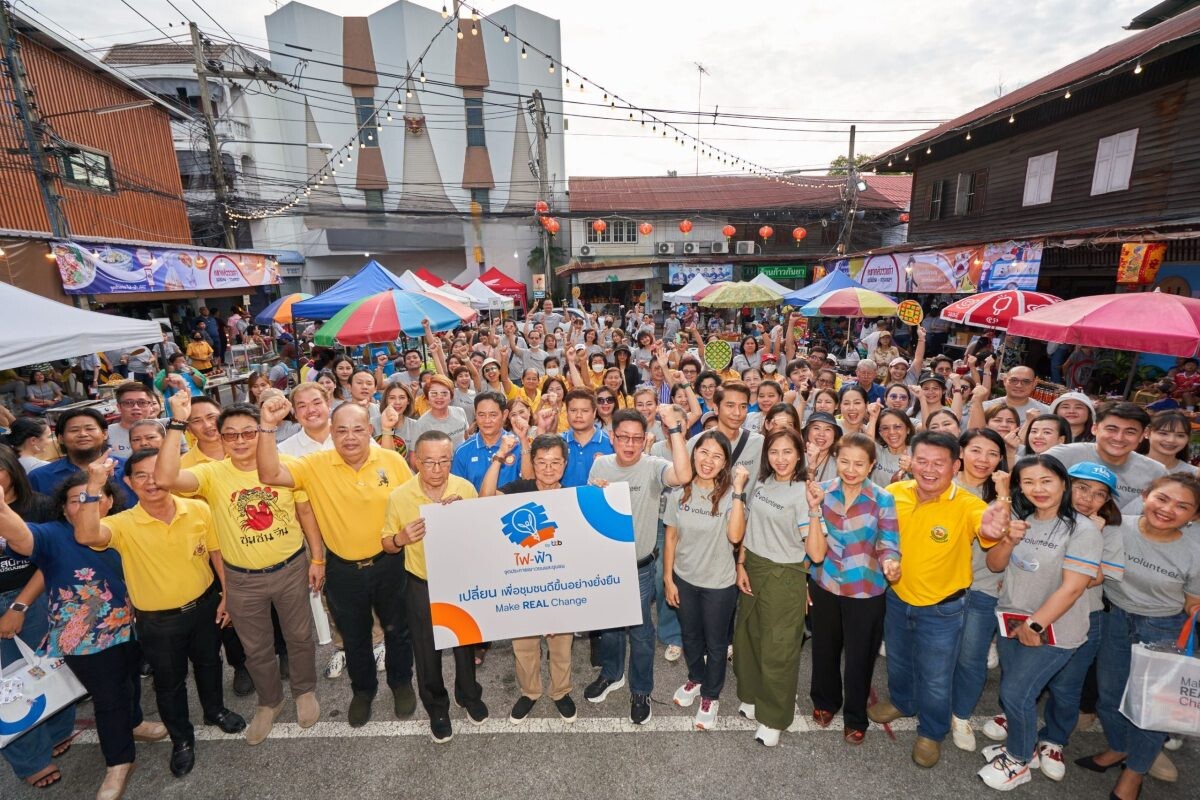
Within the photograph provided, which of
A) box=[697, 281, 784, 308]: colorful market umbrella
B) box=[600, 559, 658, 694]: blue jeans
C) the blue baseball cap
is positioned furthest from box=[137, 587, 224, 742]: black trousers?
box=[697, 281, 784, 308]: colorful market umbrella

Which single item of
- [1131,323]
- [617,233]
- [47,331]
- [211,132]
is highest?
[211,132]

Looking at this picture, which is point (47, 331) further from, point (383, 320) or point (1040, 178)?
point (1040, 178)

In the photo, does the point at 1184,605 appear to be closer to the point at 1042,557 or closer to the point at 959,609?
the point at 1042,557

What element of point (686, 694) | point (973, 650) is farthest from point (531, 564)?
point (973, 650)

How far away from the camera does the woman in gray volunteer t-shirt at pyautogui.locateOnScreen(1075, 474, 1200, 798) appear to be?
295 centimetres

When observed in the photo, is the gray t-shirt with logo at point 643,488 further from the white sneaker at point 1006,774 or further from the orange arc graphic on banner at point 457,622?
the white sneaker at point 1006,774

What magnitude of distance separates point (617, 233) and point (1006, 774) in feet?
89.8

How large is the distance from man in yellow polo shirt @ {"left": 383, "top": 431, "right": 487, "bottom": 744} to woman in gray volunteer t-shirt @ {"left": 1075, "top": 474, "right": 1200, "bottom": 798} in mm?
4060

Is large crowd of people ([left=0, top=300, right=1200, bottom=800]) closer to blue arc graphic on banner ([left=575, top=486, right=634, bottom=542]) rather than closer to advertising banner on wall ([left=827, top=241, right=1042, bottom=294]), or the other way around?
blue arc graphic on banner ([left=575, top=486, right=634, bottom=542])

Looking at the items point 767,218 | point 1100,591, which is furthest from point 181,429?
point 767,218

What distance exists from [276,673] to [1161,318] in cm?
781

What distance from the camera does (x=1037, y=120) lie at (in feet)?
46.3

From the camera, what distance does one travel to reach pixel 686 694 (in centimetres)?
396

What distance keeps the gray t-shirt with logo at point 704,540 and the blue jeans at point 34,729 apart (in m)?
4.10
